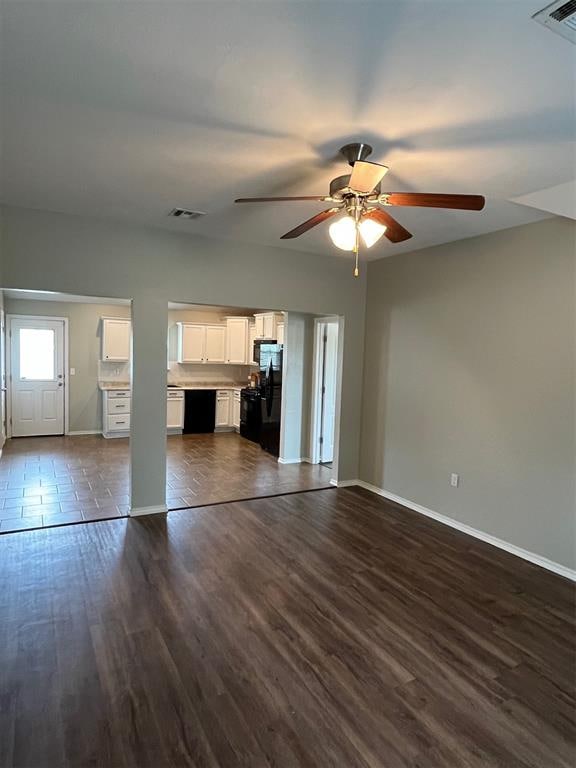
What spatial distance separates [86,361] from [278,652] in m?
7.04

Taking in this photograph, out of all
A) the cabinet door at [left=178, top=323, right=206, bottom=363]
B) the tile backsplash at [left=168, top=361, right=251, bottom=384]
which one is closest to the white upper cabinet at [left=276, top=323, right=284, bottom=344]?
the cabinet door at [left=178, top=323, right=206, bottom=363]

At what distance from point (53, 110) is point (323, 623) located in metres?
3.13

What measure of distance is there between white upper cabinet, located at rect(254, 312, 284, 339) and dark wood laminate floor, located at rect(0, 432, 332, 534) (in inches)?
73.9

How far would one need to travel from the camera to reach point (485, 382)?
3928 mm

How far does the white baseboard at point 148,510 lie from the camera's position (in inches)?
165

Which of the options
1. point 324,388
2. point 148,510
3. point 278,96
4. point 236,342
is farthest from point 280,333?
point 278,96

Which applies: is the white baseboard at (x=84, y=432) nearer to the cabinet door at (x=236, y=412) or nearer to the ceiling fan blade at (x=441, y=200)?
the cabinet door at (x=236, y=412)

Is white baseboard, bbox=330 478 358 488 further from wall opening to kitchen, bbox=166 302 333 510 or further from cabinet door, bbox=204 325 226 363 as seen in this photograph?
cabinet door, bbox=204 325 226 363

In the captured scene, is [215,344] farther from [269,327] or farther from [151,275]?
[151,275]

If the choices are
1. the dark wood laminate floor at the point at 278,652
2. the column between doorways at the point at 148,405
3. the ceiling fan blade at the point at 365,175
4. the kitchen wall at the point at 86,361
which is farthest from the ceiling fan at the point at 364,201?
the kitchen wall at the point at 86,361

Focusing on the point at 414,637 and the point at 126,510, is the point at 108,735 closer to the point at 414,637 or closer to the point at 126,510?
the point at 414,637

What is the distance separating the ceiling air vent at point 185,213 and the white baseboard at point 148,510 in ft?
8.86

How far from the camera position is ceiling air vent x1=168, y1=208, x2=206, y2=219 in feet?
11.7

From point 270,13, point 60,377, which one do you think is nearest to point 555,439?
point 270,13
